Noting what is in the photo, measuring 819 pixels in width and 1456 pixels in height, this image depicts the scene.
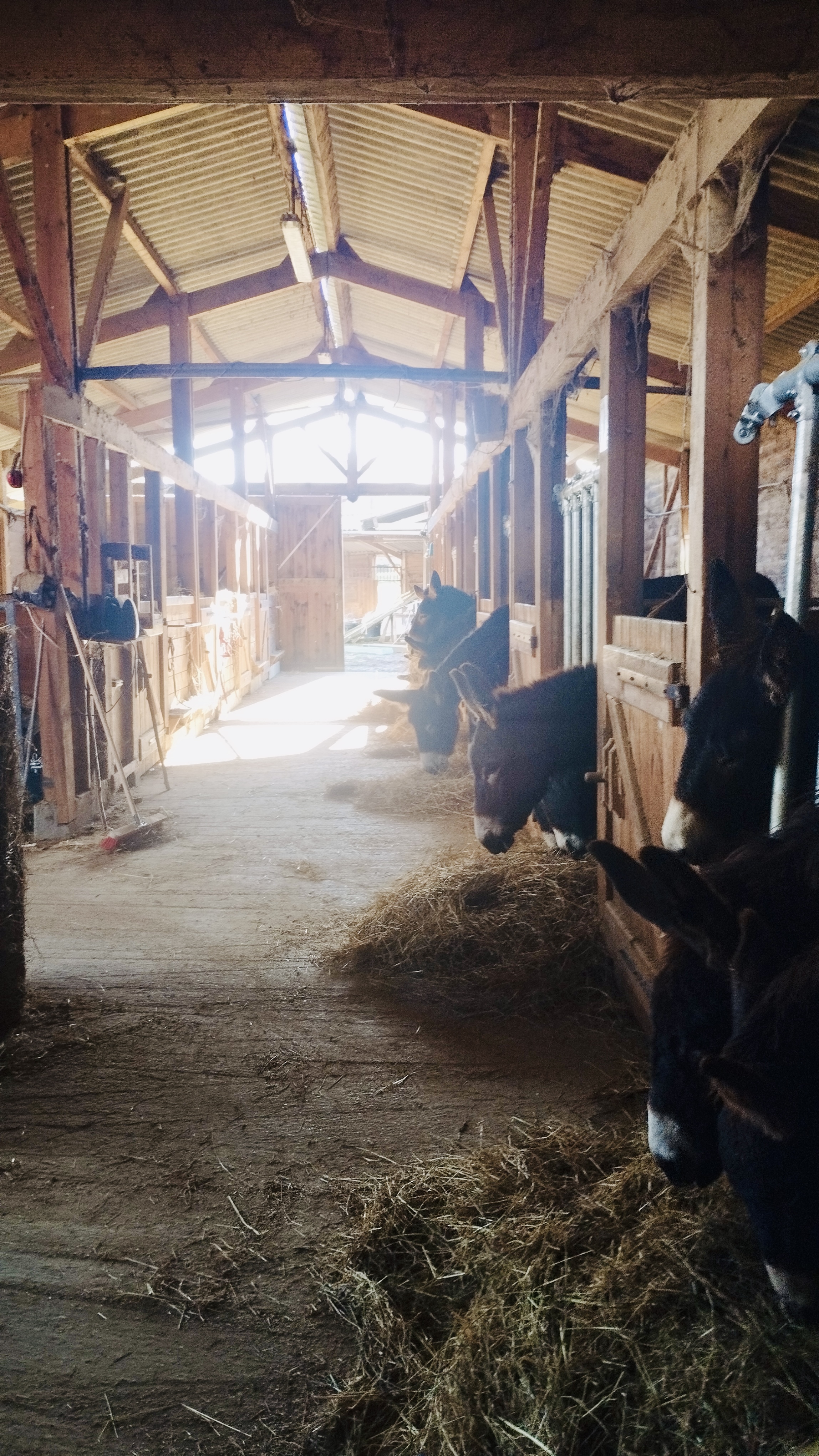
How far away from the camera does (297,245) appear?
8734mm

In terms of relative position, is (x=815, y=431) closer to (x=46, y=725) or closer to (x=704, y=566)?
(x=704, y=566)

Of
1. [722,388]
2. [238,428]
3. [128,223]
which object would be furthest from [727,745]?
[238,428]

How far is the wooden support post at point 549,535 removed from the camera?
5.44 metres

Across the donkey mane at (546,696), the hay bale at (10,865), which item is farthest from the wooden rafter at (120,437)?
the donkey mane at (546,696)

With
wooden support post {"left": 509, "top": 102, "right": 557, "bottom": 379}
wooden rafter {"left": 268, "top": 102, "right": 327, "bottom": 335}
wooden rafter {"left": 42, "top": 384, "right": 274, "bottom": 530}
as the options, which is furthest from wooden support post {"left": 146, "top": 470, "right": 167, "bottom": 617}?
wooden support post {"left": 509, "top": 102, "right": 557, "bottom": 379}

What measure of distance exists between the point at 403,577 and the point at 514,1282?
2797 cm

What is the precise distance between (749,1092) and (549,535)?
440 centimetres

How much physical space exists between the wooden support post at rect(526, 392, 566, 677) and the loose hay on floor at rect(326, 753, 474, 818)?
1567mm

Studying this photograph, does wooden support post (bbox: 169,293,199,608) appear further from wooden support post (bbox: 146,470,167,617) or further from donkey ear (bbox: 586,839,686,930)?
donkey ear (bbox: 586,839,686,930)

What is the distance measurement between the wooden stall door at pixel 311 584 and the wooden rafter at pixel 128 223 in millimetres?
6595

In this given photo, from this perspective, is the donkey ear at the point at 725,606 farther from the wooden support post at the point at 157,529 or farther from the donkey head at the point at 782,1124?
the wooden support post at the point at 157,529

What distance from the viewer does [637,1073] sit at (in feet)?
9.94

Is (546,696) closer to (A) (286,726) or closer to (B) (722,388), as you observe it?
(B) (722,388)

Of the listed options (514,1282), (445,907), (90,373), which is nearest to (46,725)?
(90,373)
